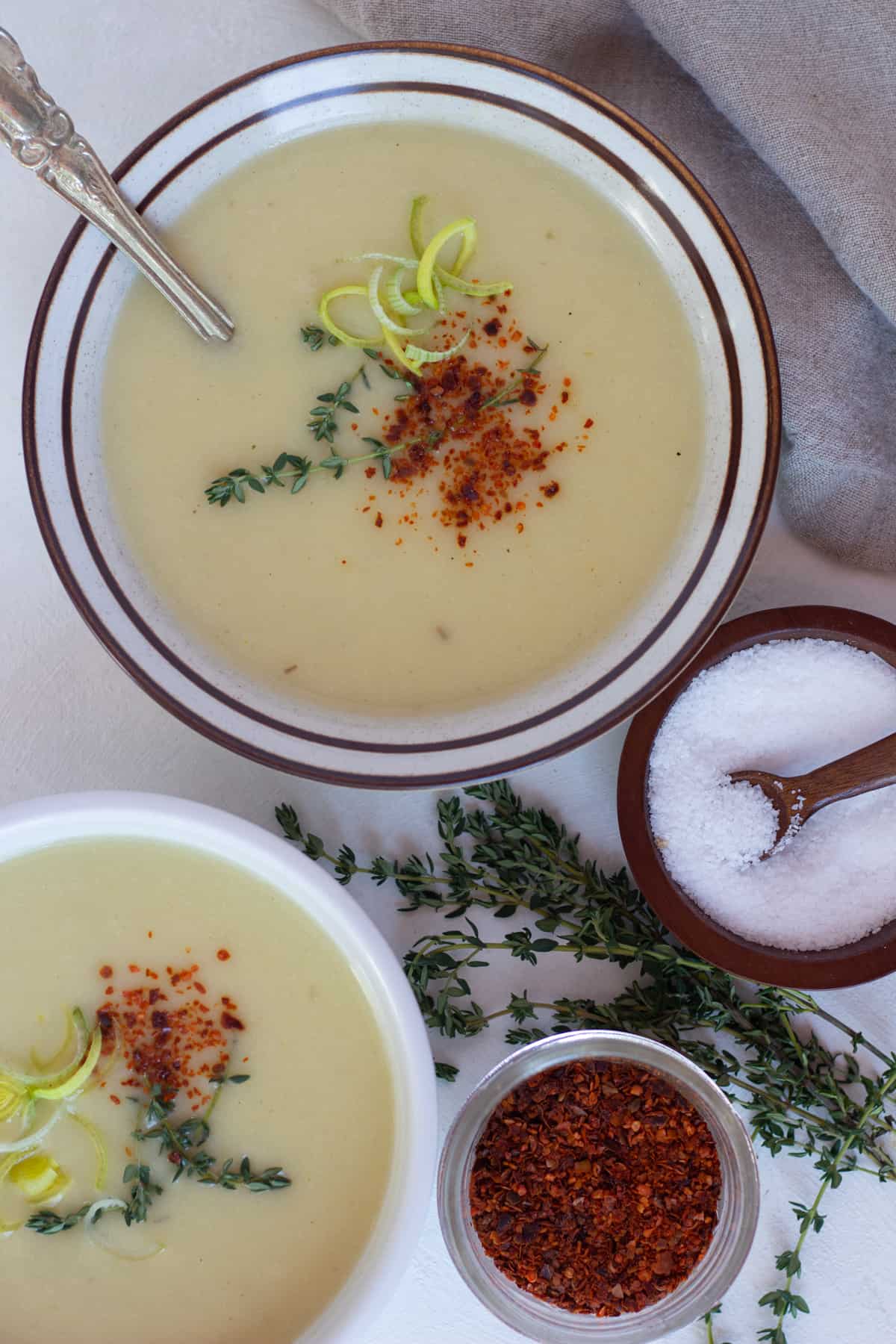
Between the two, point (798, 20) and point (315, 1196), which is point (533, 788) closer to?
point (315, 1196)

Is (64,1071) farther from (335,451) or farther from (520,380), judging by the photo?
(520,380)

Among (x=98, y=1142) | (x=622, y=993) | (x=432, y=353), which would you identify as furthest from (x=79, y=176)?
(x=622, y=993)

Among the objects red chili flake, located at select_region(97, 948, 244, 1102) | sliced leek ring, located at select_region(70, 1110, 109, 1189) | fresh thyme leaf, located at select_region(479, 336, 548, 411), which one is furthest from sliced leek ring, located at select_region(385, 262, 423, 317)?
sliced leek ring, located at select_region(70, 1110, 109, 1189)

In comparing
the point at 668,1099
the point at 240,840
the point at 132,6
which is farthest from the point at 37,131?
the point at 668,1099

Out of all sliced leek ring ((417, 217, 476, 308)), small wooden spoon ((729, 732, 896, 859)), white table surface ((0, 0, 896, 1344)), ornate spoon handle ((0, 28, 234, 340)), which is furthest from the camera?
white table surface ((0, 0, 896, 1344))

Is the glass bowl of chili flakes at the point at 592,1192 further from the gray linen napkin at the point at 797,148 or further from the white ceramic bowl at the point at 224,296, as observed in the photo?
the gray linen napkin at the point at 797,148

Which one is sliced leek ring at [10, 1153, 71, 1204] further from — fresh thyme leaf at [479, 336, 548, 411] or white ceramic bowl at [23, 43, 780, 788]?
fresh thyme leaf at [479, 336, 548, 411]
